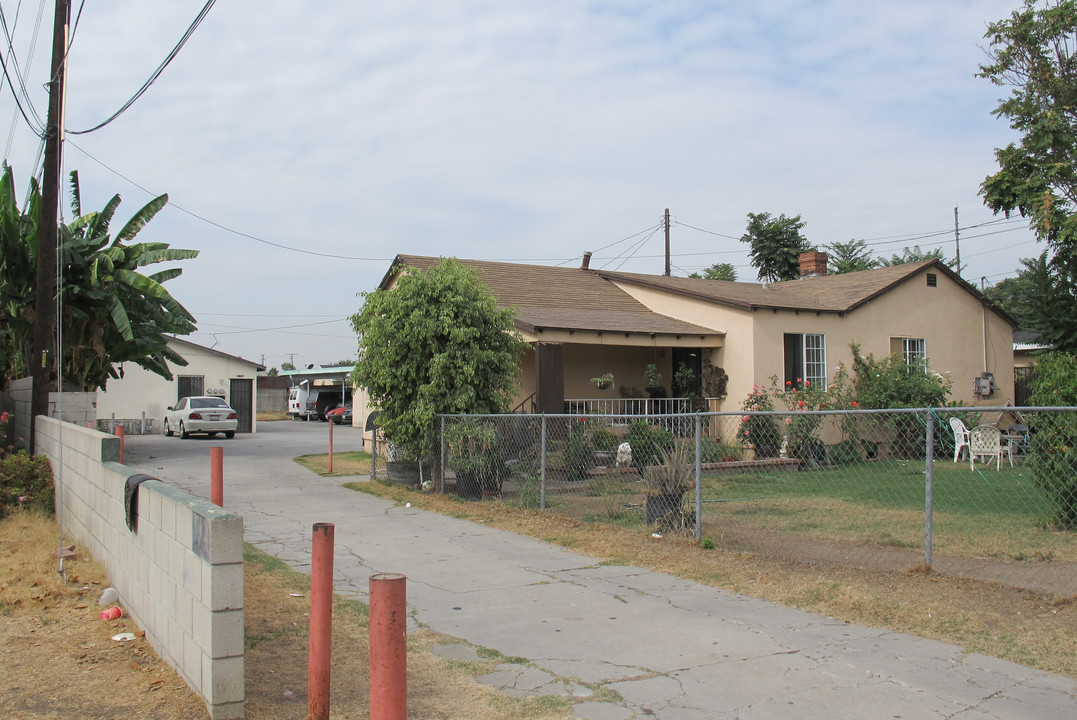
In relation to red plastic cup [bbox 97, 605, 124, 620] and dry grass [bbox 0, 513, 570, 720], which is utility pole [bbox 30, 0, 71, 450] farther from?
red plastic cup [bbox 97, 605, 124, 620]

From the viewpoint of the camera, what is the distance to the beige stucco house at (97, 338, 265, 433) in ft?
105

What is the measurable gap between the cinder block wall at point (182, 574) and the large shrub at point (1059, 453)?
7.90 metres

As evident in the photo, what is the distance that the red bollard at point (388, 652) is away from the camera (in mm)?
3432

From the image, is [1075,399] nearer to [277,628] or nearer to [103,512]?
[277,628]

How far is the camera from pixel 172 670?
16.2 feet

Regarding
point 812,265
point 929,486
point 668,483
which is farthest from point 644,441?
point 812,265

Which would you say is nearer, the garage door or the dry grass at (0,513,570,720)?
the dry grass at (0,513,570,720)

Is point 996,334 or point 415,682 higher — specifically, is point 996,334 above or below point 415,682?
above

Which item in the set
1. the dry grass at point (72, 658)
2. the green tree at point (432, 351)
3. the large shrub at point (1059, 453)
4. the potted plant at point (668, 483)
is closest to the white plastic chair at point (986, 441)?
→ the large shrub at point (1059, 453)

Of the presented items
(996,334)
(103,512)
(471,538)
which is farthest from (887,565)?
(996,334)

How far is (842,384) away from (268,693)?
16.2m

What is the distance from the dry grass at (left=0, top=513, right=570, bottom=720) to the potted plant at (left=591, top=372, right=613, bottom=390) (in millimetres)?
10616

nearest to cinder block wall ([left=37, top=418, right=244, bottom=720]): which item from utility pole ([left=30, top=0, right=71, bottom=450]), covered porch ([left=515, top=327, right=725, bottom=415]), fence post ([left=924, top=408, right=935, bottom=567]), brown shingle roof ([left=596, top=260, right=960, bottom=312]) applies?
fence post ([left=924, top=408, right=935, bottom=567])

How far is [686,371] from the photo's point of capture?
746 inches
